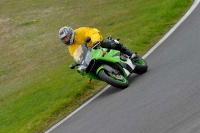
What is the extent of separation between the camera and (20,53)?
73.9 ft

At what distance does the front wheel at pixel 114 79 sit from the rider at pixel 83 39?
73 cm

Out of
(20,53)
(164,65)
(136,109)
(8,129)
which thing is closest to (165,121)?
(136,109)

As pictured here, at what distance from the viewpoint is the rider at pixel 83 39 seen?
453 inches

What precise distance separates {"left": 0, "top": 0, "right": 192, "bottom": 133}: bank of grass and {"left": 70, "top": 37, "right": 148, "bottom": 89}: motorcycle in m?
1.01

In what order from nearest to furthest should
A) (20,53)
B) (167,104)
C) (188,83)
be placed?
(167,104), (188,83), (20,53)

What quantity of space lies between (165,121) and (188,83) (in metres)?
1.70

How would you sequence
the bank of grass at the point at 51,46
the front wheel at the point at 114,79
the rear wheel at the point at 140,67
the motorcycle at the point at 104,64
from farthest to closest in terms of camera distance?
the bank of grass at the point at 51,46 → the rear wheel at the point at 140,67 → the motorcycle at the point at 104,64 → the front wheel at the point at 114,79

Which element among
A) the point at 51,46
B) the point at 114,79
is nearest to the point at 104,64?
the point at 114,79

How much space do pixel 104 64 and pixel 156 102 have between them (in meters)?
2.27

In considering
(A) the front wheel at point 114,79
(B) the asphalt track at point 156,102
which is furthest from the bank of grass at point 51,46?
(A) the front wheel at point 114,79

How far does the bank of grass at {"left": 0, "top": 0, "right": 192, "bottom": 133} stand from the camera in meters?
12.7

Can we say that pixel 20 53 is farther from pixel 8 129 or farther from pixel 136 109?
pixel 136 109

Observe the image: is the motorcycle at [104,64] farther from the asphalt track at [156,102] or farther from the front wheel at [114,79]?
the asphalt track at [156,102]

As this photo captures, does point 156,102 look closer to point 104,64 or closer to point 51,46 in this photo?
point 104,64
